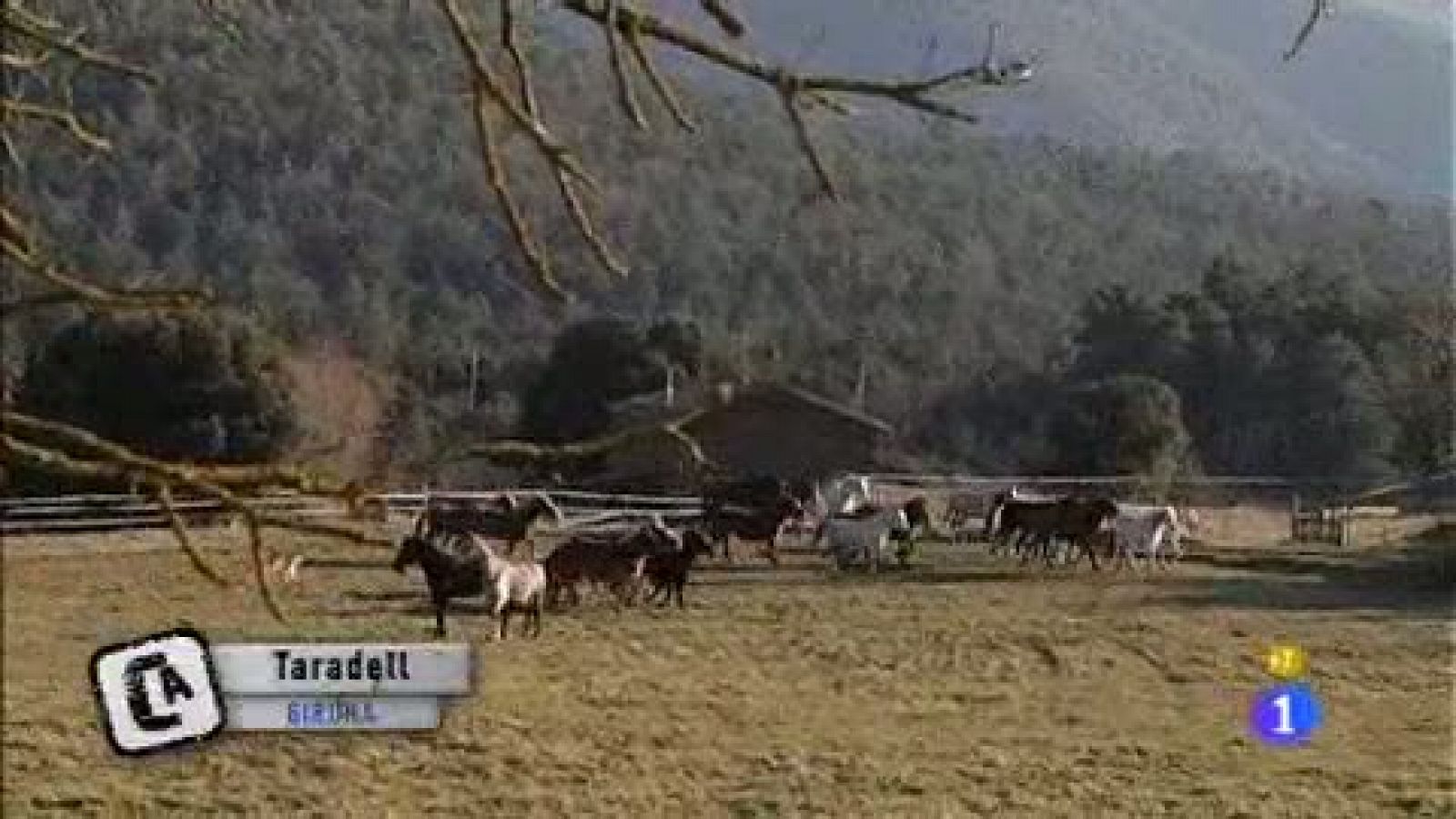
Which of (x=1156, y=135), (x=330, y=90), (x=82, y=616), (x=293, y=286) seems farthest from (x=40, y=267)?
(x=1156, y=135)

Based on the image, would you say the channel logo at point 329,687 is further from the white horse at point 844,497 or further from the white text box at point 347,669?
the white horse at point 844,497

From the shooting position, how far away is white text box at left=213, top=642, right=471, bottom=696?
1019 centimetres

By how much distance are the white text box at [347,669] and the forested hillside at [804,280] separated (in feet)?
21.9

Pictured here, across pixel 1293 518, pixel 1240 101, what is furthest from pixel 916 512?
pixel 1240 101

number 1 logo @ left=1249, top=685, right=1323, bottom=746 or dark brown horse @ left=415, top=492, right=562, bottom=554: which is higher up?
dark brown horse @ left=415, top=492, right=562, bottom=554

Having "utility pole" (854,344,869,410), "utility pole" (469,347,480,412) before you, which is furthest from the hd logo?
"utility pole" (854,344,869,410)

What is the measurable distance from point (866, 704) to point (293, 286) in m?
28.4

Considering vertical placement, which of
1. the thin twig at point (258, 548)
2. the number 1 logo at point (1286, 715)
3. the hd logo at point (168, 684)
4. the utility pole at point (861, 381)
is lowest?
the number 1 logo at point (1286, 715)

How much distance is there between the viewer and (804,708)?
11.3 metres

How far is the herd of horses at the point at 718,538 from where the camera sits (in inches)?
558

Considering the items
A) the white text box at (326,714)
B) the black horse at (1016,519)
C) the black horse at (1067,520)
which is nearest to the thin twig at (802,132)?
the white text box at (326,714)

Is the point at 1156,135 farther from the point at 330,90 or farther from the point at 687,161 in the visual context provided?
the point at 330,90

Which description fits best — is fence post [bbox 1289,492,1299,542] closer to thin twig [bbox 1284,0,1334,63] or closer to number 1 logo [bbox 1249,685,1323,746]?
number 1 logo [bbox 1249,685,1323,746]

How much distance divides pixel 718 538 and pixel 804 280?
32.2 metres
